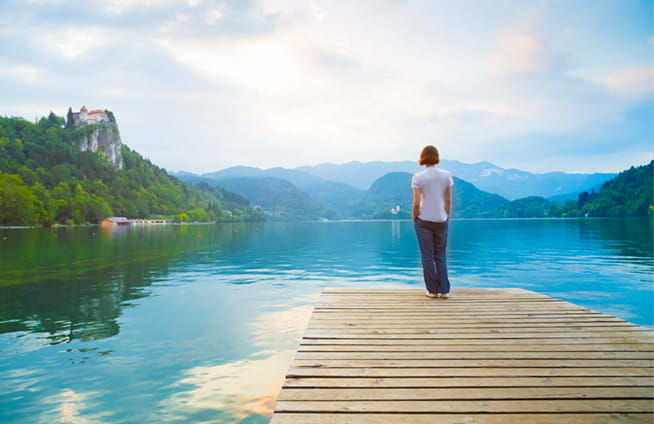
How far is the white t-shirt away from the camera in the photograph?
8.33m

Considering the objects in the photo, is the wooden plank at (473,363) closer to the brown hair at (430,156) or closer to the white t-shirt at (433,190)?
the white t-shirt at (433,190)

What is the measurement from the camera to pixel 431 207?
8430 mm

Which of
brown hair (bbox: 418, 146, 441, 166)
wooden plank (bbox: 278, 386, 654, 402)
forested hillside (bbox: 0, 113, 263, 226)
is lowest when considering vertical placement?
wooden plank (bbox: 278, 386, 654, 402)

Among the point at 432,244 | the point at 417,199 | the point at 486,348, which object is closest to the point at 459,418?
the point at 486,348

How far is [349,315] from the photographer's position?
7.56 metres

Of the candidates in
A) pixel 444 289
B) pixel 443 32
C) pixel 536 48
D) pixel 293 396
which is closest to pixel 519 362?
pixel 293 396

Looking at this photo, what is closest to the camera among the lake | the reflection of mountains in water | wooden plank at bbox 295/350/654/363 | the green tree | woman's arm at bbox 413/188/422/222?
wooden plank at bbox 295/350/654/363

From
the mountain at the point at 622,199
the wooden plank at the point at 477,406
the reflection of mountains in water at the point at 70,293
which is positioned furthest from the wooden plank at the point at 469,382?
the mountain at the point at 622,199

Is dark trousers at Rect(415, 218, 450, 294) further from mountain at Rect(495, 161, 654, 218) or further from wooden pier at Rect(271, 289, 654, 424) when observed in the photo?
mountain at Rect(495, 161, 654, 218)

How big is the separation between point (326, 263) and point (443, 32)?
19.4m

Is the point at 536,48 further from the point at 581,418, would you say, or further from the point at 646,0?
the point at 581,418

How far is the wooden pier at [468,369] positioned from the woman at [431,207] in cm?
129

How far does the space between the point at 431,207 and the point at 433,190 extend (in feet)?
1.17

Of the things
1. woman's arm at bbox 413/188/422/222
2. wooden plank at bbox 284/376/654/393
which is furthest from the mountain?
wooden plank at bbox 284/376/654/393
